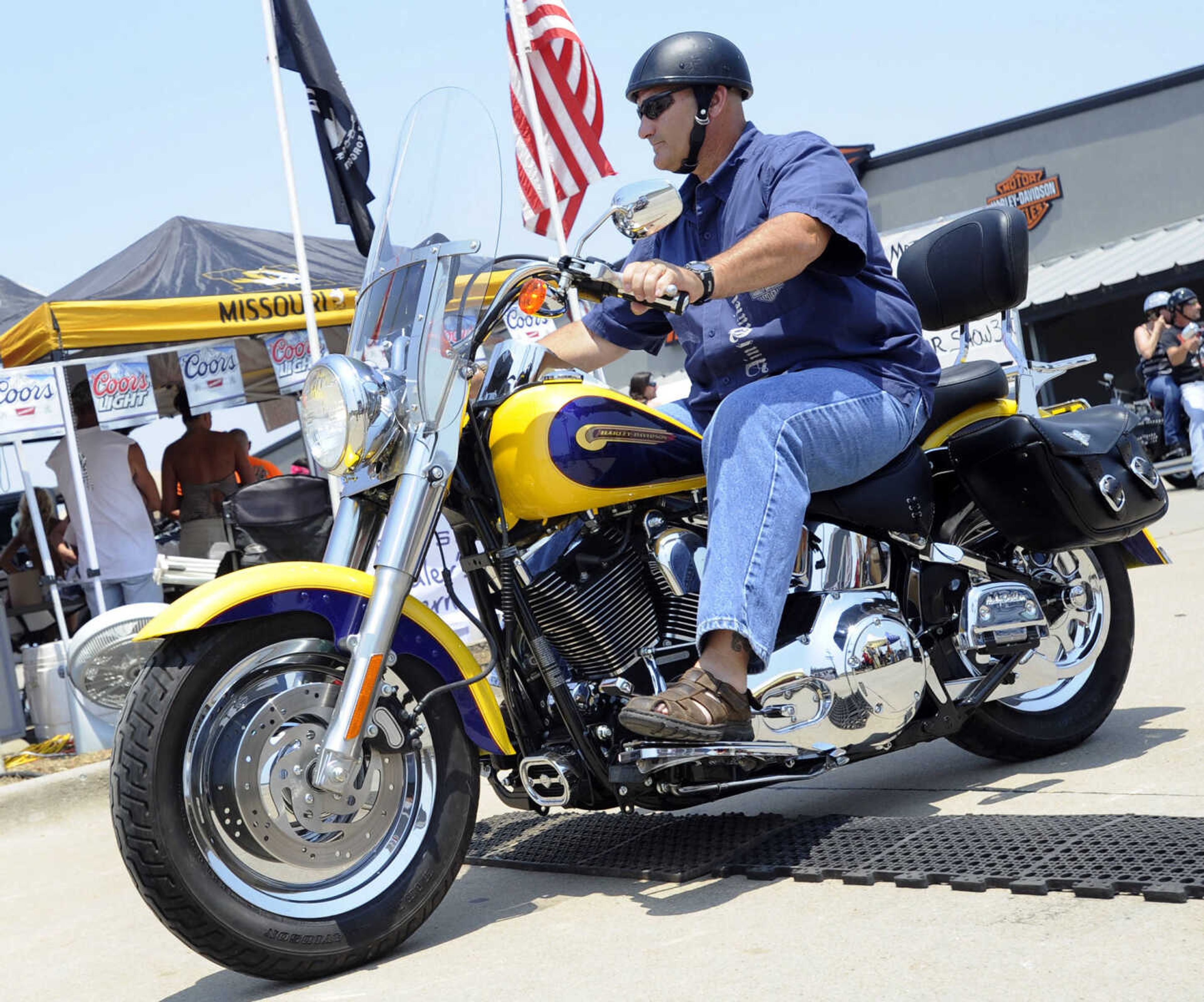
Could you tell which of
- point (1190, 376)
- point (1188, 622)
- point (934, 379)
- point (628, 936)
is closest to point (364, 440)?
point (628, 936)

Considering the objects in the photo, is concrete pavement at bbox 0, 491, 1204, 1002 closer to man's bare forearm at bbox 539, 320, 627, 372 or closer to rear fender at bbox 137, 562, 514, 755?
rear fender at bbox 137, 562, 514, 755

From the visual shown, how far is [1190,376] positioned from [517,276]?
36.6ft

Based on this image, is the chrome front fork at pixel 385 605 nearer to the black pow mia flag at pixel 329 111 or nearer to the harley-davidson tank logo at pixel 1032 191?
the black pow mia flag at pixel 329 111

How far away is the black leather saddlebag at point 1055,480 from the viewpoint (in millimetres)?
3529

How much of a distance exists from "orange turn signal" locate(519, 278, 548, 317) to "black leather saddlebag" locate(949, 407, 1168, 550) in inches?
50.9

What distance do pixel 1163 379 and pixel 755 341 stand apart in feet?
35.8

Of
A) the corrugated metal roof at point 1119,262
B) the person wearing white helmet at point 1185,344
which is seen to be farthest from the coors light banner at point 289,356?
the corrugated metal roof at point 1119,262

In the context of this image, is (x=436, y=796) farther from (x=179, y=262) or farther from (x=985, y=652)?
(x=179, y=262)

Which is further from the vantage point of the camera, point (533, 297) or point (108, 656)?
point (108, 656)

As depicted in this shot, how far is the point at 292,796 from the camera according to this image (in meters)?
2.65

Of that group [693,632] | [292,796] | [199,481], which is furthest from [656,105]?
[199,481]

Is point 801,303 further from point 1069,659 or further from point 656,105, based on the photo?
point 1069,659

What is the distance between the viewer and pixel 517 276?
9.50 ft

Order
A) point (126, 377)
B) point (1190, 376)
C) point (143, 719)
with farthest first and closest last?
point (1190, 376) < point (126, 377) < point (143, 719)
